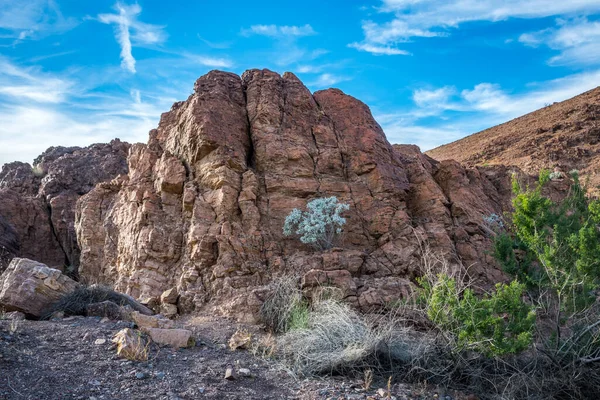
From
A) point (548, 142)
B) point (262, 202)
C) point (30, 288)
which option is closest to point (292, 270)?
point (262, 202)

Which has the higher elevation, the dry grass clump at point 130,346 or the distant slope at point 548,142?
the distant slope at point 548,142

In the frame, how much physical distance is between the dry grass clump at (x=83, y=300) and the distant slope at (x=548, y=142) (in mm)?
22842

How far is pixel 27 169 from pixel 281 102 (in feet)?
42.6

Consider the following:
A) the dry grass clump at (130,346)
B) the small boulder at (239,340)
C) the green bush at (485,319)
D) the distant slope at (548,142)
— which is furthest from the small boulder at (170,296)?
the distant slope at (548,142)

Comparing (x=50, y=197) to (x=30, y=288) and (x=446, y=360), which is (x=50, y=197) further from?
(x=446, y=360)

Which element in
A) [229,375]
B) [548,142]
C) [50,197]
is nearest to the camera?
[229,375]

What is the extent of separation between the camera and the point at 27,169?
738 inches

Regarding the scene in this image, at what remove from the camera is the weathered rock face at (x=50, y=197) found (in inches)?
602

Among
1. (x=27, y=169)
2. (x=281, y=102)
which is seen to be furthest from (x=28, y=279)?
(x=27, y=169)

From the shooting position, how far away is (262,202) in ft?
35.8

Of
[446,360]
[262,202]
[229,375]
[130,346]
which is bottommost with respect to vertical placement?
[446,360]

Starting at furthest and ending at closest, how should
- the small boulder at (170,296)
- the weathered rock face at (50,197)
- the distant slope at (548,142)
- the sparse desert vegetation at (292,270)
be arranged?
the distant slope at (548,142), the weathered rock face at (50,197), the small boulder at (170,296), the sparse desert vegetation at (292,270)

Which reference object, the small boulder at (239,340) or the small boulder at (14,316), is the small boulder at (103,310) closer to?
the small boulder at (14,316)

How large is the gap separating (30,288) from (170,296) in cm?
276
